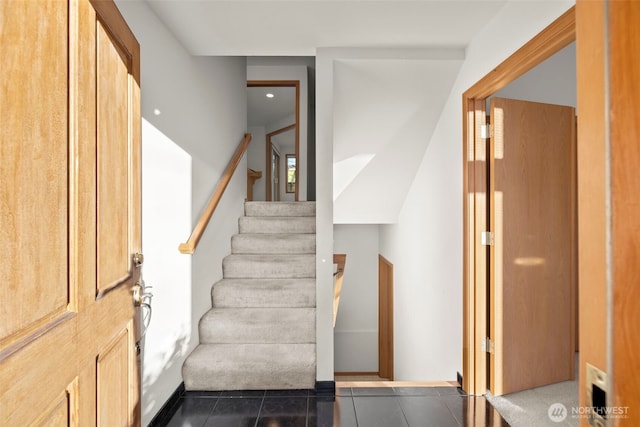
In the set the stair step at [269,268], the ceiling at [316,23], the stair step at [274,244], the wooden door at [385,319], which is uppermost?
the ceiling at [316,23]

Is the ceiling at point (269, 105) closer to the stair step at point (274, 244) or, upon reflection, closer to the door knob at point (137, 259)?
the stair step at point (274, 244)

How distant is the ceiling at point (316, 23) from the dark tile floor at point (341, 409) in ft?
7.55

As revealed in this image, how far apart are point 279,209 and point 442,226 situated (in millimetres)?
1807

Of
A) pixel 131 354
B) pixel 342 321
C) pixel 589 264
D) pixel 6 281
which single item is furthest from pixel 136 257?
pixel 342 321

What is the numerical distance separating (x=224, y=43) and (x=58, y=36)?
63.6 inches

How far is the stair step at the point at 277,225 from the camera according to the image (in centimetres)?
364

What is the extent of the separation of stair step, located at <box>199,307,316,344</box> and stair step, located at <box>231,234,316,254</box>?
2.75ft

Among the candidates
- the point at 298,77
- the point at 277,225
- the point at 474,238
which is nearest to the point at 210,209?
the point at 277,225

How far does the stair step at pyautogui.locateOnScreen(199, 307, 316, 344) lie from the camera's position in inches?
101

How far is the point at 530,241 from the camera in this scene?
2.25 m

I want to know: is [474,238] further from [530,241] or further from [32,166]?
[32,166]

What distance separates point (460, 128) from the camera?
2395 mm

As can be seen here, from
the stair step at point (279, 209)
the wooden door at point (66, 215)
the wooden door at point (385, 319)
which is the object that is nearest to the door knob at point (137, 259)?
the wooden door at point (66, 215)

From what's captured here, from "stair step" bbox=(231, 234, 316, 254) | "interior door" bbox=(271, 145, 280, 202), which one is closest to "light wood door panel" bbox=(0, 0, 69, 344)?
"stair step" bbox=(231, 234, 316, 254)
